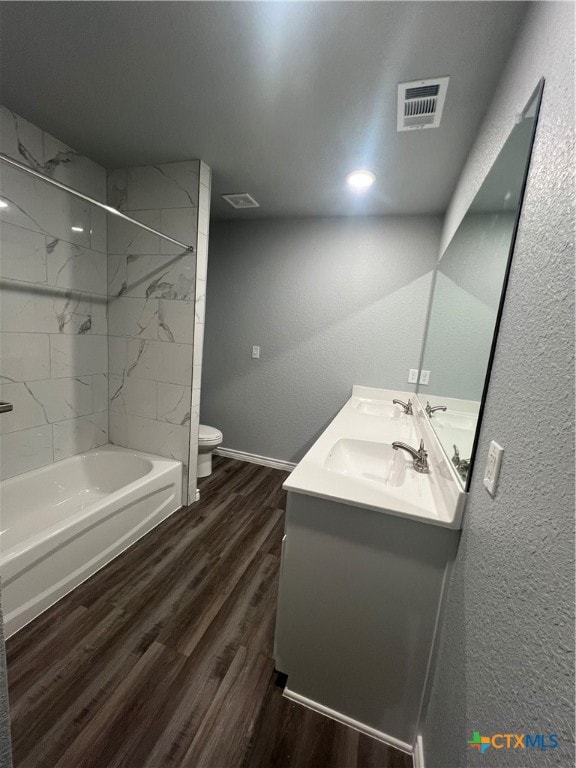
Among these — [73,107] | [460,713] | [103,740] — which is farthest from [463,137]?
[103,740]

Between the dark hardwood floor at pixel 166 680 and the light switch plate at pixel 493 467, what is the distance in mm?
1062

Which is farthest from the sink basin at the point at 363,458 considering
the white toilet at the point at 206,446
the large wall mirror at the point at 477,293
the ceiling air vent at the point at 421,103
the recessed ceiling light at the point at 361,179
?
the recessed ceiling light at the point at 361,179

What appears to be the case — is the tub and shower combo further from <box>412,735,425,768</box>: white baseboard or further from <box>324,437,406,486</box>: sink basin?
<box>412,735,425,768</box>: white baseboard

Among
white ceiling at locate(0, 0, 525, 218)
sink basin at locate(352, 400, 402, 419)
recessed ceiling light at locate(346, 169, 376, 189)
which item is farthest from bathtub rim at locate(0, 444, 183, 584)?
recessed ceiling light at locate(346, 169, 376, 189)

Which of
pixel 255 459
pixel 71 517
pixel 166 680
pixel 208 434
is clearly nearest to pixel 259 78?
pixel 71 517

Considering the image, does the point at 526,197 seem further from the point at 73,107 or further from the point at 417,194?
the point at 73,107

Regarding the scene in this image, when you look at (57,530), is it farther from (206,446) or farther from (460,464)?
(460,464)

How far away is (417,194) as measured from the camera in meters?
2.13

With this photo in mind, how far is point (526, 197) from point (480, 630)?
39.4 inches

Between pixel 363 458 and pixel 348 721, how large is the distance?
3.23 feet

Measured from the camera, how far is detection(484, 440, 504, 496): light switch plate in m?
0.69

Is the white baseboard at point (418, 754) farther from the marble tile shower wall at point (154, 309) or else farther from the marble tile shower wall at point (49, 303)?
the marble tile shower wall at point (49, 303)

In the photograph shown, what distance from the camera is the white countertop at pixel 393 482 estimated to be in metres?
0.95

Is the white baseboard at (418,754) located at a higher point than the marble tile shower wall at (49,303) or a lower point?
lower
